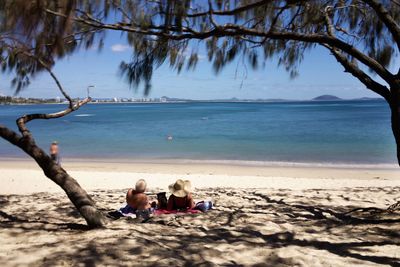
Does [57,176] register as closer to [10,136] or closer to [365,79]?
[10,136]

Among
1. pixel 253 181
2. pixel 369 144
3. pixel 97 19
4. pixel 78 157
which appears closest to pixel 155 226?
pixel 97 19

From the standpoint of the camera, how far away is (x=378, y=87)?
142 inches

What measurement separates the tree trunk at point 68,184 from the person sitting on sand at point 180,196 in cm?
129

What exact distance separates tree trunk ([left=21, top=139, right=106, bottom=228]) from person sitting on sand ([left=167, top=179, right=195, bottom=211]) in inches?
50.6

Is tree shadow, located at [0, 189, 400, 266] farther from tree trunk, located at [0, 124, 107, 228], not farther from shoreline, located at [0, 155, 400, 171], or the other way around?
shoreline, located at [0, 155, 400, 171]

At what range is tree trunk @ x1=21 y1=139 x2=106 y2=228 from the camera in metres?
3.68

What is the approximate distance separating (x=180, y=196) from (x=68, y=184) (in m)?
1.55

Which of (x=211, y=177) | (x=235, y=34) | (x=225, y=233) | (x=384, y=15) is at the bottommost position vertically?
(x=211, y=177)

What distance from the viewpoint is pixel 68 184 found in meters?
3.75

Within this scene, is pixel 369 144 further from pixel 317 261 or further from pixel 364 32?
pixel 317 261

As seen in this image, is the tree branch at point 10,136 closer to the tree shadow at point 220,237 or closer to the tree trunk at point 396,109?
the tree shadow at point 220,237

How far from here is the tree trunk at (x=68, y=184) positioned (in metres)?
3.68

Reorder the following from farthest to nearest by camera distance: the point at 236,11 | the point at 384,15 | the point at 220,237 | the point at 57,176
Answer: the point at 57,176
the point at 220,237
the point at 384,15
the point at 236,11

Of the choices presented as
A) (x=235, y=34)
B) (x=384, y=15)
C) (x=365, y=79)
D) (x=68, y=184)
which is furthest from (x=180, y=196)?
(x=384, y=15)
